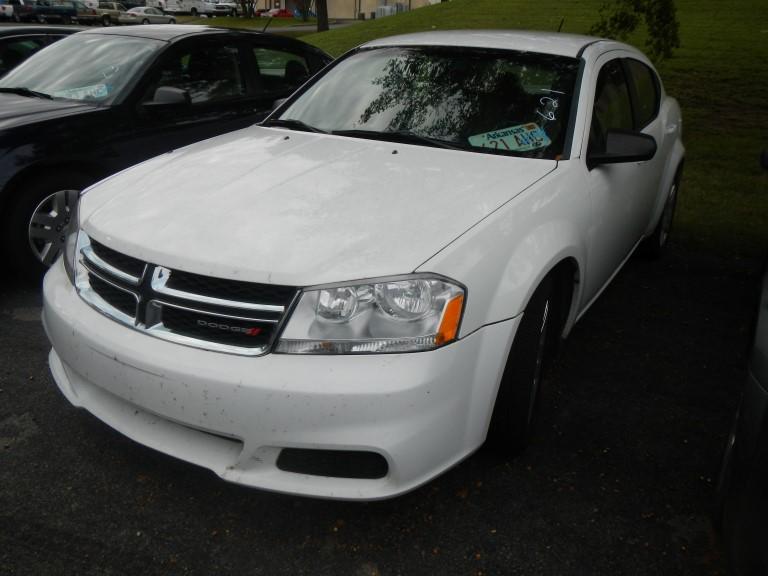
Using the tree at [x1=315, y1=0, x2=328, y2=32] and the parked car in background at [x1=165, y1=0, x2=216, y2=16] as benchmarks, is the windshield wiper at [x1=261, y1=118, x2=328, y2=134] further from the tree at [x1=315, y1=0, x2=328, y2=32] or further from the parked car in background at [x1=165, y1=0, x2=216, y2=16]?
the parked car in background at [x1=165, y1=0, x2=216, y2=16]

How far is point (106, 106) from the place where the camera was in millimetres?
4500

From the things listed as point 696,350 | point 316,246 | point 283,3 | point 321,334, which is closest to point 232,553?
point 321,334

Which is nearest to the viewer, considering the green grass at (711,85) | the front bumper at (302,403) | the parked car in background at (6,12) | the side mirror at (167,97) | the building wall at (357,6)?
the front bumper at (302,403)

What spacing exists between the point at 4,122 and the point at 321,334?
3.07 m

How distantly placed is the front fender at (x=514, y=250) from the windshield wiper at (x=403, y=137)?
0.55 meters

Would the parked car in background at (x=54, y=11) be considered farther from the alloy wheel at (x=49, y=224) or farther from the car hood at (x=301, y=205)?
the car hood at (x=301, y=205)

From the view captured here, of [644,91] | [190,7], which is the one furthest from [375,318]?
[190,7]

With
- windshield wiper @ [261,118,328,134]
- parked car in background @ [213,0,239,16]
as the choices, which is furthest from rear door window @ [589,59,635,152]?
parked car in background @ [213,0,239,16]

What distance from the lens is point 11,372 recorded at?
3361mm

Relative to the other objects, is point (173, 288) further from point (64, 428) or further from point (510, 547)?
point (510, 547)

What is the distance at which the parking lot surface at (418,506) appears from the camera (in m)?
2.25

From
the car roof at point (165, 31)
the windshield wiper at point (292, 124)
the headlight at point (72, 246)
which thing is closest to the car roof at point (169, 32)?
the car roof at point (165, 31)

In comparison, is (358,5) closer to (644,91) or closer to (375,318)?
(644,91)

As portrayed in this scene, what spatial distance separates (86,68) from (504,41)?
3.01 m
